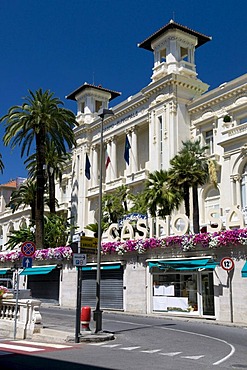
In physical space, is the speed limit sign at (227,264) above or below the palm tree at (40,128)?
below

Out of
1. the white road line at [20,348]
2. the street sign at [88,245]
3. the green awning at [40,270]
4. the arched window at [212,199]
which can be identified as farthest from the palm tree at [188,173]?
the white road line at [20,348]

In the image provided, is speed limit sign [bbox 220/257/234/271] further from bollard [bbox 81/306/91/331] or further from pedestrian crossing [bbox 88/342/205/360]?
pedestrian crossing [bbox 88/342/205/360]

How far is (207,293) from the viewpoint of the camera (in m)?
24.9

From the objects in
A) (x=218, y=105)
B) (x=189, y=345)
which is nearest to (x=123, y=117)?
(x=218, y=105)

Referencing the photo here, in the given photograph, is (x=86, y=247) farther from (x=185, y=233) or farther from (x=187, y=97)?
(x=187, y=97)

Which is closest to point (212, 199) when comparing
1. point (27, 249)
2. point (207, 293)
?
point (207, 293)

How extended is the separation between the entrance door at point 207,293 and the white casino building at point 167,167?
5 centimetres

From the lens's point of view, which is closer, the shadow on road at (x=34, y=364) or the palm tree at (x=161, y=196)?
the shadow on road at (x=34, y=364)

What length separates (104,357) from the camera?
11656 millimetres

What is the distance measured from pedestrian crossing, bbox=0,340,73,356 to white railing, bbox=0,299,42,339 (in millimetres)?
1123

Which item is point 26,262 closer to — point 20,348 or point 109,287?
point 20,348

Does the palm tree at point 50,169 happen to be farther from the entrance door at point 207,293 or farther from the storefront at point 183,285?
the entrance door at point 207,293

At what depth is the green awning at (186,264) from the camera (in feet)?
79.6

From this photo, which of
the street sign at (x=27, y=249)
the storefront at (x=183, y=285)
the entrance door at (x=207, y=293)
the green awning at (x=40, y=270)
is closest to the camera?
the street sign at (x=27, y=249)
